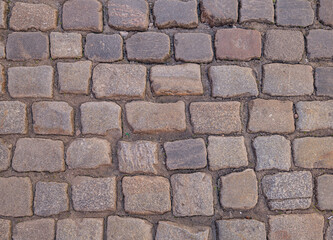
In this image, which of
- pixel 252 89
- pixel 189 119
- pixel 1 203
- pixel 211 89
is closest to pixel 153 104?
pixel 189 119

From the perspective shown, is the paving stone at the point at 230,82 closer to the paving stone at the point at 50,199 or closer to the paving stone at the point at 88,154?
the paving stone at the point at 88,154

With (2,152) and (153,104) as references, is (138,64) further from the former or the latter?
(2,152)

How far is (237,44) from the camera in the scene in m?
2.27

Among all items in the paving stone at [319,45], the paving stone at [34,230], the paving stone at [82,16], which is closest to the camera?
the paving stone at [34,230]

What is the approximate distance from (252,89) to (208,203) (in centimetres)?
87

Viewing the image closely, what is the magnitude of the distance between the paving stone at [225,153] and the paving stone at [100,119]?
0.66 metres

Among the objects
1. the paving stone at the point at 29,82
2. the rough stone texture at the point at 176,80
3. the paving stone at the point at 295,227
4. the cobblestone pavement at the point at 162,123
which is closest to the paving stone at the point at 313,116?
the cobblestone pavement at the point at 162,123

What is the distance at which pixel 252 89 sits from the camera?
2215 mm

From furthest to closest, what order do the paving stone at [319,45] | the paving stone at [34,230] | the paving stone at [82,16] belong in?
the paving stone at [319,45]
the paving stone at [82,16]
the paving stone at [34,230]

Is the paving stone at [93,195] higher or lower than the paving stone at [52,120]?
lower

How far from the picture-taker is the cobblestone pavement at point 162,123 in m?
2.05

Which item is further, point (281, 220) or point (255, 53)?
point (255, 53)

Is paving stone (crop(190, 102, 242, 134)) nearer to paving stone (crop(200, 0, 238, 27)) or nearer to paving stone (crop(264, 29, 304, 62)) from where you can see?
paving stone (crop(264, 29, 304, 62))

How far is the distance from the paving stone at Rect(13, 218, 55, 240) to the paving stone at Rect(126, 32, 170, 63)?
1.27 metres
